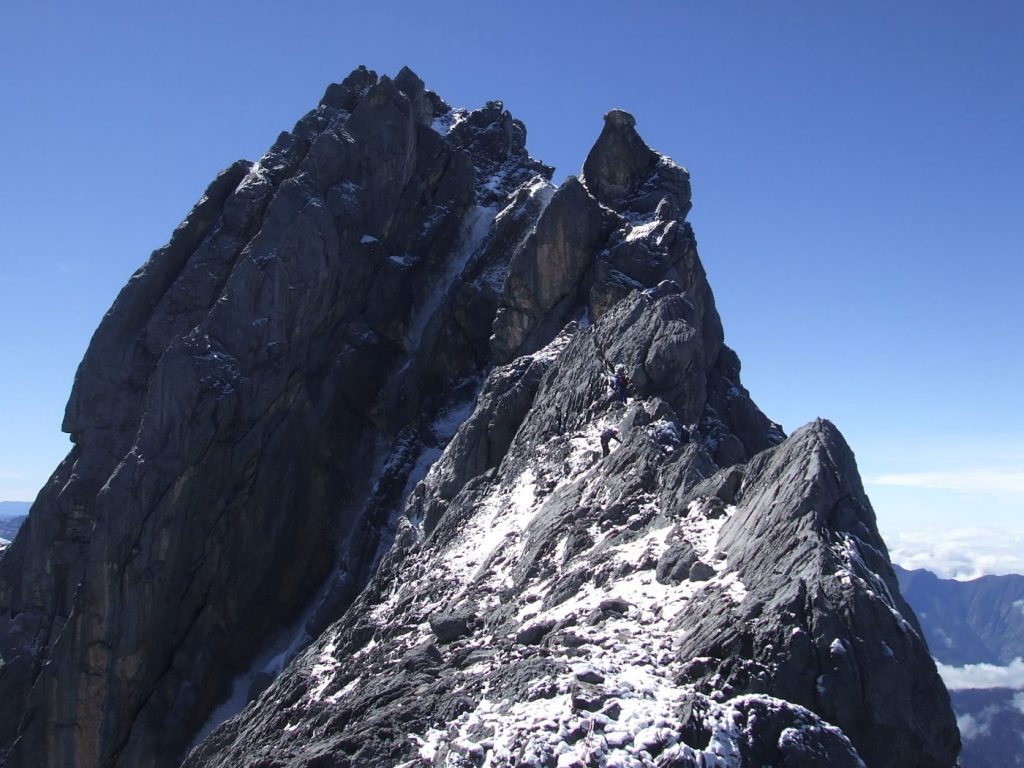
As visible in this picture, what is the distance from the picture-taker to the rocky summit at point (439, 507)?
59.7 ft

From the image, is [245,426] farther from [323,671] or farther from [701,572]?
[701,572]

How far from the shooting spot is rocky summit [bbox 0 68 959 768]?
18203mm

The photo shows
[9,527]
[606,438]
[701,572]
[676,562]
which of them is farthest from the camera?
[9,527]

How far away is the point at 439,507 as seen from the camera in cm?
4000

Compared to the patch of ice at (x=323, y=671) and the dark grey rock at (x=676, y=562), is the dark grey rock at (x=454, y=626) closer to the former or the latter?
the patch of ice at (x=323, y=671)

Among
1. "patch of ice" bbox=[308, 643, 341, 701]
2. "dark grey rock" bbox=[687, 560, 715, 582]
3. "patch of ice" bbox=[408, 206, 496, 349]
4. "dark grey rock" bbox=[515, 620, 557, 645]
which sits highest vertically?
"patch of ice" bbox=[408, 206, 496, 349]

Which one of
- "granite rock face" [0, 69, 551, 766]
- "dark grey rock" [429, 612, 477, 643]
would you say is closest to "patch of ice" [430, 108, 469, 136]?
"granite rock face" [0, 69, 551, 766]

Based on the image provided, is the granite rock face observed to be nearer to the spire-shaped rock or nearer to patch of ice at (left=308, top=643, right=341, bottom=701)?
the spire-shaped rock

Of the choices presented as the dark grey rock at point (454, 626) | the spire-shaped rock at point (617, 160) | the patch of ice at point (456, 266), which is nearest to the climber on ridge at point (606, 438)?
the dark grey rock at point (454, 626)

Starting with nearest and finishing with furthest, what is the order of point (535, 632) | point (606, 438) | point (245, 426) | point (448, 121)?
point (535, 632), point (606, 438), point (245, 426), point (448, 121)

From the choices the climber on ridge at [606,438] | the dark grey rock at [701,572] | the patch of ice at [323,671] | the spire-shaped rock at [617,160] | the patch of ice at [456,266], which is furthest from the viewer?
the patch of ice at [456,266]

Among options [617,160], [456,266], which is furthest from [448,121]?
[617,160]

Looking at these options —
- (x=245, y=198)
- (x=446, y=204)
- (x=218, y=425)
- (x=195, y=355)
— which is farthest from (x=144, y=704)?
(x=446, y=204)

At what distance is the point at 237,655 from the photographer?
51.2 m
